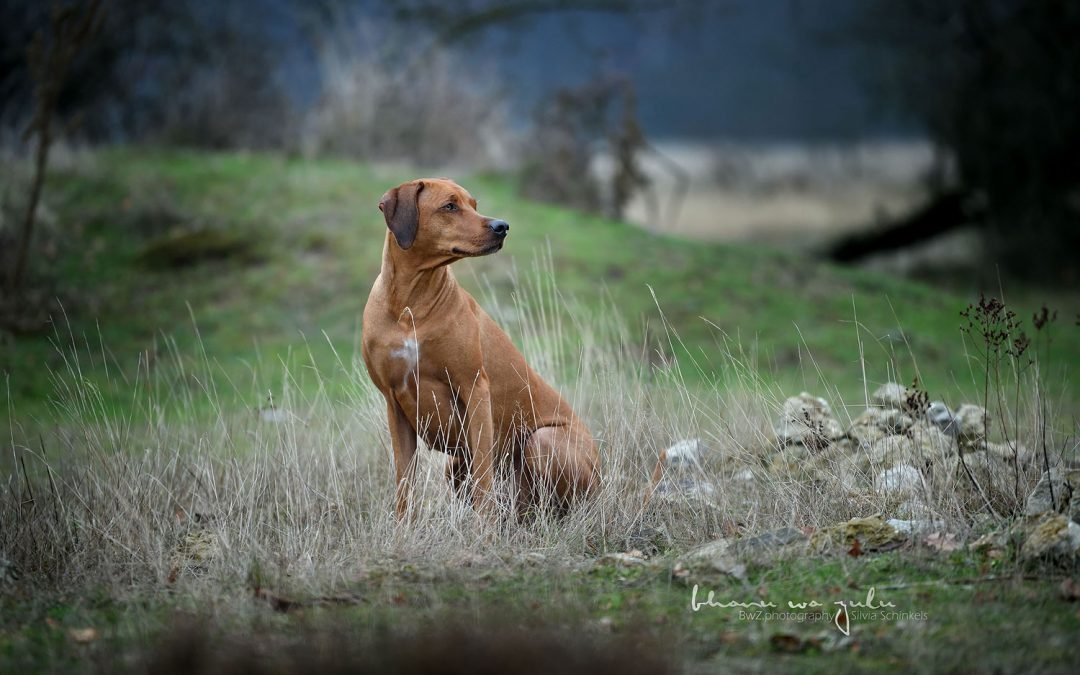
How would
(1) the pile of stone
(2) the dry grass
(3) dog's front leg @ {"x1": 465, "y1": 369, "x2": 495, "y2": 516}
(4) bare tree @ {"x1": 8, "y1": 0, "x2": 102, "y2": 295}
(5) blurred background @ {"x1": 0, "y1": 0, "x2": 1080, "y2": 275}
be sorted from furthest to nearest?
(5) blurred background @ {"x1": 0, "y1": 0, "x2": 1080, "y2": 275}
(4) bare tree @ {"x1": 8, "y1": 0, "x2": 102, "y2": 295}
(1) the pile of stone
(3) dog's front leg @ {"x1": 465, "y1": 369, "x2": 495, "y2": 516}
(2) the dry grass

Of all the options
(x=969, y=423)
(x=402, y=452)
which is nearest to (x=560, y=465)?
(x=402, y=452)

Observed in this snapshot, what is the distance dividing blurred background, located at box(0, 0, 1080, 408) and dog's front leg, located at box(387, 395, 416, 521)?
548 centimetres

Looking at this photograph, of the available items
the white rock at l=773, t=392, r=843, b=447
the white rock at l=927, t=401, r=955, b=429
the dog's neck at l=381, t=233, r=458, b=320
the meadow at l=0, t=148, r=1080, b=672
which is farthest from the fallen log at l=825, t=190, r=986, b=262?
the dog's neck at l=381, t=233, r=458, b=320

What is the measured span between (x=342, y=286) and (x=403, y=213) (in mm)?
6911

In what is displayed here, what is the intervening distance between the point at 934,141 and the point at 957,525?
1216 centimetres

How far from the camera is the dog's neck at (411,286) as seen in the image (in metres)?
5.64

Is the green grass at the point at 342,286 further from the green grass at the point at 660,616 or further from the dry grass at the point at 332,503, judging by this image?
the green grass at the point at 660,616

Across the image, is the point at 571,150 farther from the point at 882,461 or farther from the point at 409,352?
the point at 409,352

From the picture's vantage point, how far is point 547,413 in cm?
631

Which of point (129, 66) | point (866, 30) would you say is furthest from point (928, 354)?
point (129, 66)

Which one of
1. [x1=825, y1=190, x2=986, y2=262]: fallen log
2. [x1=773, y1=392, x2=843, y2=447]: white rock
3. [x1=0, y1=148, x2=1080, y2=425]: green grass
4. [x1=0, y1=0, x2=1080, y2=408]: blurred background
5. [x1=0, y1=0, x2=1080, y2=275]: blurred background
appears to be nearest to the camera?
[x1=773, y1=392, x2=843, y2=447]: white rock

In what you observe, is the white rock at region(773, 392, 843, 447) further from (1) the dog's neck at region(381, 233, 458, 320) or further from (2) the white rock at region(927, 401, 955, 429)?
(1) the dog's neck at region(381, 233, 458, 320)

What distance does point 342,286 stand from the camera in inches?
485

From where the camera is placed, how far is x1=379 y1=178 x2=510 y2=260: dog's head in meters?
5.58
